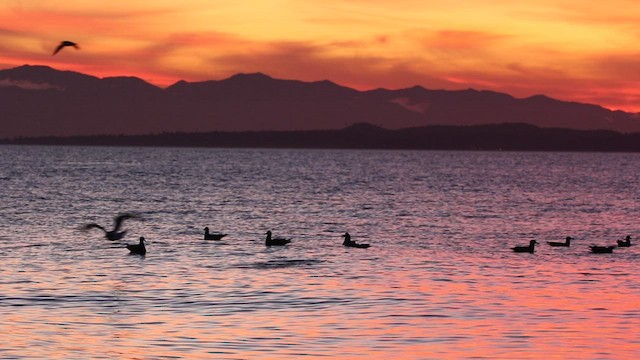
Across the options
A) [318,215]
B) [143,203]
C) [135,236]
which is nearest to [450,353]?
[135,236]

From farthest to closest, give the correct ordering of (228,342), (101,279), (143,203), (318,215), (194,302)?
1. (143,203)
2. (318,215)
3. (101,279)
4. (194,302)
5. (228,342)

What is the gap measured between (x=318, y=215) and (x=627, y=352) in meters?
57.3

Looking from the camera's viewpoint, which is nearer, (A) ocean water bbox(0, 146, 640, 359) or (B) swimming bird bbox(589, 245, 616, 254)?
(A) ocean water bbox(0, 146, 640, 359)

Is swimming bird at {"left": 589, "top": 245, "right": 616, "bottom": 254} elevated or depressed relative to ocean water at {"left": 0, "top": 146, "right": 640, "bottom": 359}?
elevated

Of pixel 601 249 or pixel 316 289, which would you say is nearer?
pixel 316 289

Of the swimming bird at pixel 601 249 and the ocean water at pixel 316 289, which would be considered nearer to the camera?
the ocean water at pixel 316 289

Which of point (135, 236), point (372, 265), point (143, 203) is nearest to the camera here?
point (372, 265)

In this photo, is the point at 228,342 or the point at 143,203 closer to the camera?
the point at 228,342

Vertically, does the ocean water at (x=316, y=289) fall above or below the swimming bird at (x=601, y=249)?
below

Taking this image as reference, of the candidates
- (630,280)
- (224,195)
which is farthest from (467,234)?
(224,195)

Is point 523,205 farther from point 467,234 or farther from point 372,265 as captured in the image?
point 372,265

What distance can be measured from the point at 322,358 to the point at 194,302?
949cm

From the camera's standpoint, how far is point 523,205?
327 ft

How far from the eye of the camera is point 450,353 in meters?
25.6
